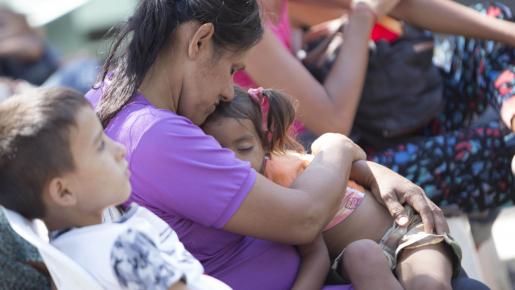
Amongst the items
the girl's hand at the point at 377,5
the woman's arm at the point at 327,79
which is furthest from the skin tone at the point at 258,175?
the girl's hand at the point at 377,5

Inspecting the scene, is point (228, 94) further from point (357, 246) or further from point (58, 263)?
point (58, 263)

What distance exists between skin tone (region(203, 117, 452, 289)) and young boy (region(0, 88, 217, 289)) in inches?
20.1

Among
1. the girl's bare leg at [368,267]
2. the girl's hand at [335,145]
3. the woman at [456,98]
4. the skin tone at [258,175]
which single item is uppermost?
the skin tone at [258,175]

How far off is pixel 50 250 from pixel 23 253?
12.0 inches

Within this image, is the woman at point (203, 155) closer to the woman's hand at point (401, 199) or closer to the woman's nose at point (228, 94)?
the woman's nose at point (228, 94)

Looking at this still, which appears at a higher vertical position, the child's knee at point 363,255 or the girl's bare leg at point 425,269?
the child's knee at point 363,255

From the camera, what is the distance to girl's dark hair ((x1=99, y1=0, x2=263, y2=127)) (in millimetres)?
2186

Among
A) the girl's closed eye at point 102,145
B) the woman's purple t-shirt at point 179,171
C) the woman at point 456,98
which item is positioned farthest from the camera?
the woman at point 456,98

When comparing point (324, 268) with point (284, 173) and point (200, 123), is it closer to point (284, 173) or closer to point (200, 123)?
point (284, 173)

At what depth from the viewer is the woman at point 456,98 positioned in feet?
10.5

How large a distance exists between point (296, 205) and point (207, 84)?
1.20ft

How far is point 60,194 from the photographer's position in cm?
180

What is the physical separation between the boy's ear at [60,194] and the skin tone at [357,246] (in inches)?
25.6

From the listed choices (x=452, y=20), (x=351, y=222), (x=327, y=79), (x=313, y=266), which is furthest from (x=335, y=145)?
(x=452, y=20)
